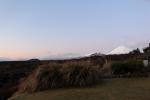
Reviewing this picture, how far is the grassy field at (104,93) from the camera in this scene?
10.5 metres

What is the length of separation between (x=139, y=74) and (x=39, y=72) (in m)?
4.07

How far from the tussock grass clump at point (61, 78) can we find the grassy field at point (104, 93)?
1.49ft

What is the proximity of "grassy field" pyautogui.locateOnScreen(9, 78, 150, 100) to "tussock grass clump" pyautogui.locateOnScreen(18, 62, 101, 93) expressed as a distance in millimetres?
455

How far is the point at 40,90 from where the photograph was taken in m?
12.6

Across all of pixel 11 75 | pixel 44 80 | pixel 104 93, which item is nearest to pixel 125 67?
pixel 44 80

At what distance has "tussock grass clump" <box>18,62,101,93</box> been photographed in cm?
1270

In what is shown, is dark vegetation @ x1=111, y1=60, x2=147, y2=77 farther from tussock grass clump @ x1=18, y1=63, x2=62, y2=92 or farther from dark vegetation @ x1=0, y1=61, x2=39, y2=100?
dark vegetation @ x1=0, y1=61, x2=39, y2=100

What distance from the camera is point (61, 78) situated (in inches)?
506

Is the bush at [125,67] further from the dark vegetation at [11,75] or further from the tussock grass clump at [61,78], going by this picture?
the dark vegetation at [11,75]

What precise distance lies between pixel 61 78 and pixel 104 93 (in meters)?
2.23

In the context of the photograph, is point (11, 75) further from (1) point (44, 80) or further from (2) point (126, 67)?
(2) point (126, 67)

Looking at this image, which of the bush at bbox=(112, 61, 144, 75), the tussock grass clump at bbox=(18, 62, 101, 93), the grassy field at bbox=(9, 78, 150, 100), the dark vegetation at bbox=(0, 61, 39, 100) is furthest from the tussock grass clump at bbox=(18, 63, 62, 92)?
the bush at bbox=(112, 61, 144, 75)

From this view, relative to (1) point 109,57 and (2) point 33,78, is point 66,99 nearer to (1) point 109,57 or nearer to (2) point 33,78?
(2) point 33,78

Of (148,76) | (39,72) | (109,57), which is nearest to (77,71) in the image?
Answer: (39,72)
